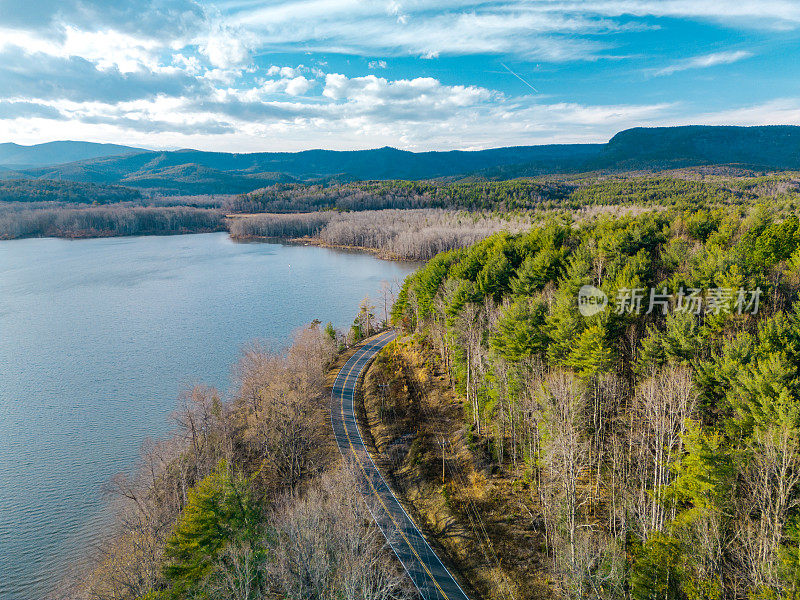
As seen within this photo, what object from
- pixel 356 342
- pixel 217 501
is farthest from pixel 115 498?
pixel 356 342

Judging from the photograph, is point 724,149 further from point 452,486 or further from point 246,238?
point 452,486

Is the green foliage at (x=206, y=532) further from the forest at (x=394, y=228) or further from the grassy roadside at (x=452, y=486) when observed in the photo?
the forest at (x=394, y=228)

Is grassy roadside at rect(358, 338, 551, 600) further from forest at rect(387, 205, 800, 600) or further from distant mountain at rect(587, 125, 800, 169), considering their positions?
distant mountain at rect(587, 125, 800, 169)

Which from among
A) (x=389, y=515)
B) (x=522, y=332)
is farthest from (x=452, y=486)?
(x=522, y=332)

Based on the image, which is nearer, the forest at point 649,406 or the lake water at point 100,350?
the forest at point 649,406

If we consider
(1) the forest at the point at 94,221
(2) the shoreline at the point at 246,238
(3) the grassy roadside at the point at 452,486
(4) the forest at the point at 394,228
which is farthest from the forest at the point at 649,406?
(1) the forest at the point at 94,221
